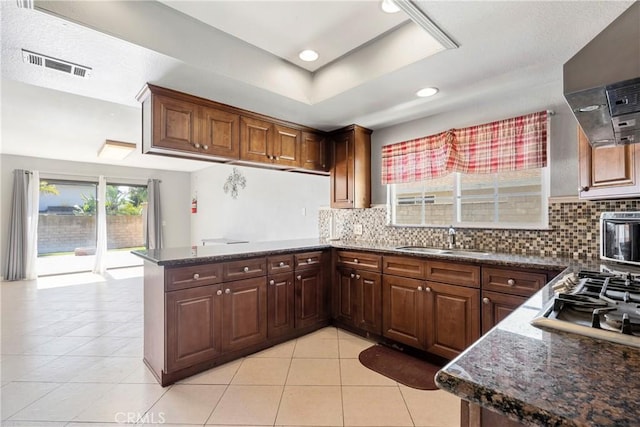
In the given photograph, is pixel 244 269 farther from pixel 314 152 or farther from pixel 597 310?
pixel 597 310

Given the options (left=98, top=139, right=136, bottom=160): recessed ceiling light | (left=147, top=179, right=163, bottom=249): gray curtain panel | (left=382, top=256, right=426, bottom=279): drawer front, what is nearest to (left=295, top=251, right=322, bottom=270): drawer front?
(left=382, top=256, right=426, bottom=279): drawer front

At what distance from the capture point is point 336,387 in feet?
6.86

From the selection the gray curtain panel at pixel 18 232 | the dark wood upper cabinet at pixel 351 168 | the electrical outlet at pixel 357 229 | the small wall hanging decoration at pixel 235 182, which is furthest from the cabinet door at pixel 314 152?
the gray curtain panel at pixel 18 232

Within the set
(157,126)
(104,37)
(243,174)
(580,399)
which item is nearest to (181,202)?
(243,174)

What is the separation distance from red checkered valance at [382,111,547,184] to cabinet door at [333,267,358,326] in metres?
1.16

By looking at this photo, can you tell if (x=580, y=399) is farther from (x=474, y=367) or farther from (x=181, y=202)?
(x=181, y=202)

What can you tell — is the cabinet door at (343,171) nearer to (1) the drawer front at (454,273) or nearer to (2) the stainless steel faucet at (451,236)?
(2) the stainless steel faucet at (451,236)

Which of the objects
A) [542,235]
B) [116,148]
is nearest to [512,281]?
[542,235]

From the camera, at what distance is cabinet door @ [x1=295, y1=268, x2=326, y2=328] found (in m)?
2.94

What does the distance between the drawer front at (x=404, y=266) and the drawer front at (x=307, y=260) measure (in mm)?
707

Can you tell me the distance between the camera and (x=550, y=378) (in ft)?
1.88

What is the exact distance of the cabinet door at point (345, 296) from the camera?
299 centimetres

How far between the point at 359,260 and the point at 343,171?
3.64ft

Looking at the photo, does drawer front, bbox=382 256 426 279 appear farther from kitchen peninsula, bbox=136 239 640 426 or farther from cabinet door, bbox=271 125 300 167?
cabinet door, bbox=271 125 300 167
